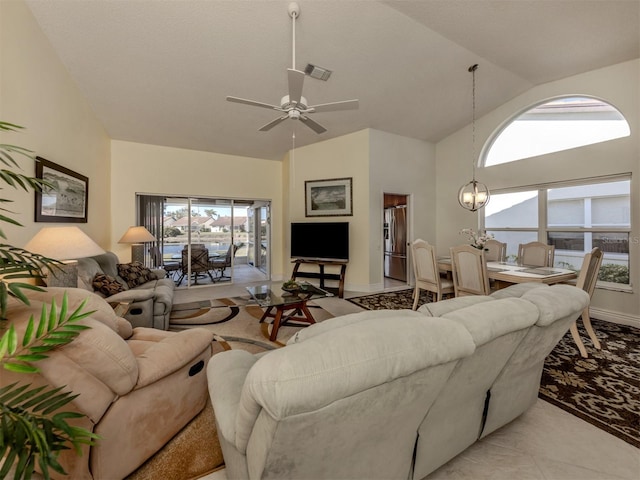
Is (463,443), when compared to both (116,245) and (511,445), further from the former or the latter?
(116,245)

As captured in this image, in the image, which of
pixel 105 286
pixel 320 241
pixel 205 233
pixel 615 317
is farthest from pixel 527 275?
pixel 205 233

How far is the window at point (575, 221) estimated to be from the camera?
12.2 ft

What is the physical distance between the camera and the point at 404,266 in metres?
6.15

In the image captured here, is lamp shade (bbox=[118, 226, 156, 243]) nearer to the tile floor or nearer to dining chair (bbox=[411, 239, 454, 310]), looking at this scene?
the tile floor

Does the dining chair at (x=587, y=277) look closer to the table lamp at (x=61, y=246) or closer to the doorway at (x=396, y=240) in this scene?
the doorway at (x=396, y=240)

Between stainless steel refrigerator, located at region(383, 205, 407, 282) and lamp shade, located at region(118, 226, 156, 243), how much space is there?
198 inches

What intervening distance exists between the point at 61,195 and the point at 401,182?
5.37 m

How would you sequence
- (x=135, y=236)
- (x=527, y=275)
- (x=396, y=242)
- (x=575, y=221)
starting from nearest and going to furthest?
(x=527, y=275) < (x=575, y=221) < (x=135, y=236) < (x=396, y=242)

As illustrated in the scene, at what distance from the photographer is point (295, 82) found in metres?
2.30

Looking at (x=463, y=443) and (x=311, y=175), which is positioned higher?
(x=311, y=175)

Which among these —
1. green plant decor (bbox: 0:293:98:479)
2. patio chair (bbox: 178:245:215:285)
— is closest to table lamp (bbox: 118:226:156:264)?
patio chair (bbox: 178:245:215:285)

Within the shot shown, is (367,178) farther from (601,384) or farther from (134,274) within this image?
(134,274)

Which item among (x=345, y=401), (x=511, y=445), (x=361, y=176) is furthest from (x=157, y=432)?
(x=361, y=176)

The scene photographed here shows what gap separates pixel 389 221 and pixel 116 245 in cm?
573
